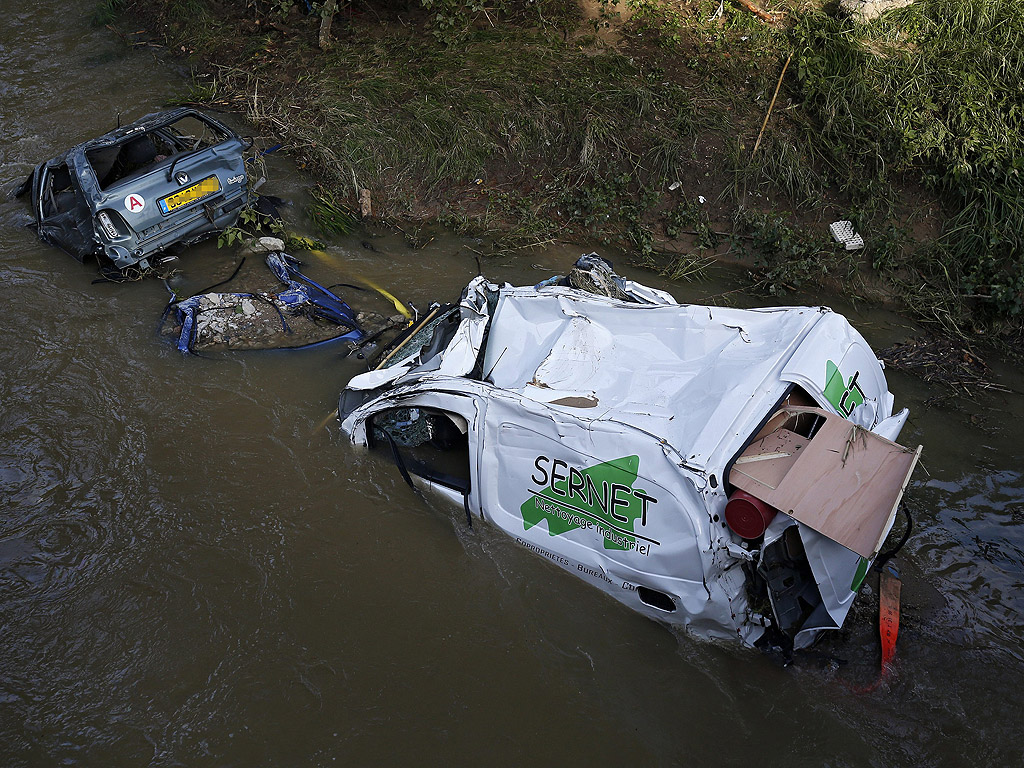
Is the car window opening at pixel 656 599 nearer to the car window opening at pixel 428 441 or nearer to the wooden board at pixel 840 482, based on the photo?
the wooden board at pixel 840 482

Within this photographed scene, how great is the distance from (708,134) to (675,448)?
6.13 meters

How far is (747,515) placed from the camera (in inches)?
140

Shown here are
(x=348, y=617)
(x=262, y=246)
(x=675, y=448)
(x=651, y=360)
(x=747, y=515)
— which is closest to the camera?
(x=747, y=515)

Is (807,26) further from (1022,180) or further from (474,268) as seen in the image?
(474,268)

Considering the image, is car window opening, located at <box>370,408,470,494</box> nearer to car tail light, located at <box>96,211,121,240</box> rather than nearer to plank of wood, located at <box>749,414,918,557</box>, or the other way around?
plank of wood, located at <box>749,414,918,557</box>

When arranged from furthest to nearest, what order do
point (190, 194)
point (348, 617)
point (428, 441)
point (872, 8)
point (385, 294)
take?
point (872, 8), point (385, 294), point (190, 194), point (428, 441), point (348, 617)

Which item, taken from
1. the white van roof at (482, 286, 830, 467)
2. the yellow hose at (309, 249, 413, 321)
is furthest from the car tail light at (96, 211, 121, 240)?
the white van roof at (482, 286, 830, 467)

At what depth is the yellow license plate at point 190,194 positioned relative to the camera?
7.47 metres

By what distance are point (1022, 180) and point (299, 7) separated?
1048 cm

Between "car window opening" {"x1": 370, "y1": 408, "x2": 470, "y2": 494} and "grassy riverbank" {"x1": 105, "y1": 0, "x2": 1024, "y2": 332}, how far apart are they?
3960mm

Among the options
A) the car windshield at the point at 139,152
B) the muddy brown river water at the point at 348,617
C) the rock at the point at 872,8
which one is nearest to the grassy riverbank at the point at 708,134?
the rock at the point at 872,8

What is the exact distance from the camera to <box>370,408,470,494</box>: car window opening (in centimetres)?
478

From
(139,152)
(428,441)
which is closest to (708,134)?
(428,441)

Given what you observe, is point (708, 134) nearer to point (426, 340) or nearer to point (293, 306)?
point (426, 340)
